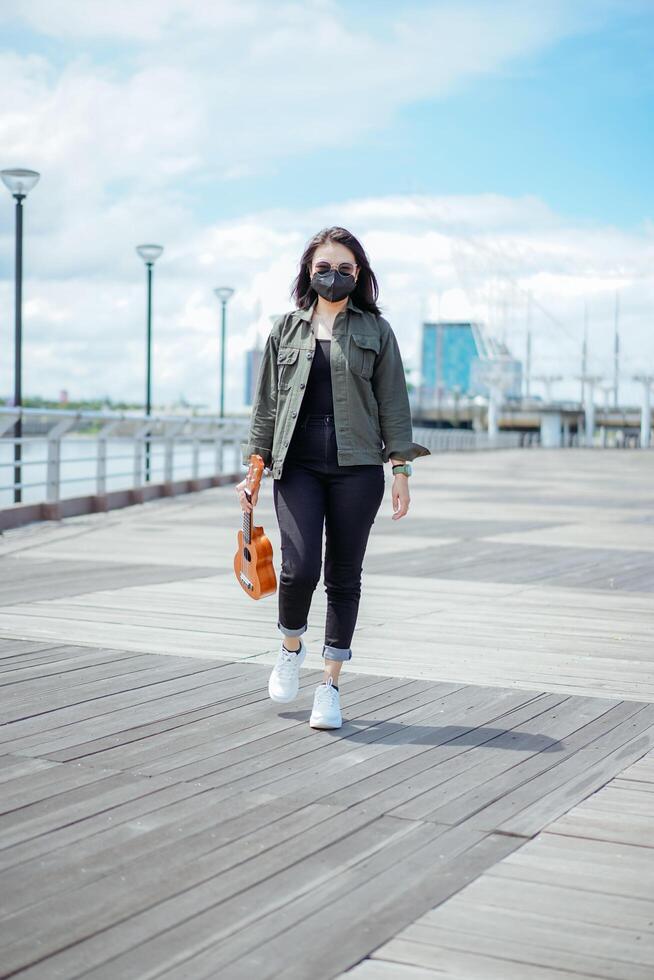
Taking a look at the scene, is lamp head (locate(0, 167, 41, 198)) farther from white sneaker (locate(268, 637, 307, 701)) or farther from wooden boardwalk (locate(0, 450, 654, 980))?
white sneaker (locate(268, 637, 307, 701))

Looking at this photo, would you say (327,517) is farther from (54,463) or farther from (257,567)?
(54,463)

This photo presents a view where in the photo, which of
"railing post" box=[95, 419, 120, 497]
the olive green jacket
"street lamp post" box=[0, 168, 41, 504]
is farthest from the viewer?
"street lamp post" box=[0, 168, 41, 504]

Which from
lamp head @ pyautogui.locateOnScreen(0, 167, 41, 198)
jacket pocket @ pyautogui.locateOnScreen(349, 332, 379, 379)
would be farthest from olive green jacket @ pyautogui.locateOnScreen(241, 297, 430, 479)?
lamp head @ pyautogui.locateOnScreen(0, 167, 41, 198)

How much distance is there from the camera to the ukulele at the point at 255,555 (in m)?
4.50

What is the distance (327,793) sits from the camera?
3.61 m

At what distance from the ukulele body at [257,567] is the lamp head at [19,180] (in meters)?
15.3

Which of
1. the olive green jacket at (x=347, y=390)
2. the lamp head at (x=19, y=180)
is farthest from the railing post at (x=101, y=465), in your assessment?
the olive green jacket at (x=347, y=390)

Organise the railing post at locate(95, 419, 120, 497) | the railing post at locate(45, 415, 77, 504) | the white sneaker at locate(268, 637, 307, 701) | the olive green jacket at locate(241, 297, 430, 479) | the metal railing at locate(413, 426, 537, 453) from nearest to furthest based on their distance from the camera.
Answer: the olive green jacket at locate(241, 297, 430, 479) < the white sneaker at locate(268, 637, 307, 701) < the railing post at locate(45, 415, 77, 504) < the railing post at locate(95, 419, 120, 497) < the metal railing at locate(413, 426, 537, 453)

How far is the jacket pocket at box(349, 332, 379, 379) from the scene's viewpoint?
4398 mm

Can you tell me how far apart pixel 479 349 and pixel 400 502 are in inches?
5314

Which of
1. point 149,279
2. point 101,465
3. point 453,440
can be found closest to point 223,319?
point 149,279

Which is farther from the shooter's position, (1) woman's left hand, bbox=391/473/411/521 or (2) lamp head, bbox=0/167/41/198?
(2) lamp head, bbox=0/167/41/198

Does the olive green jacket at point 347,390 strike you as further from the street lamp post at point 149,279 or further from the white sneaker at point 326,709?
the street lamp post at point 149,279

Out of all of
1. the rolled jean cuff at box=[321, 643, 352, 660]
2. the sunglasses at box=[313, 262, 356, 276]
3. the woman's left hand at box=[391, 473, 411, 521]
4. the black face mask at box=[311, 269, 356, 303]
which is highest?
the sunglasses at box=[313, 262, 356, 276]
